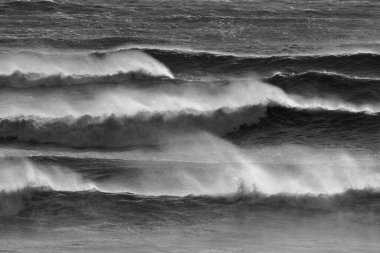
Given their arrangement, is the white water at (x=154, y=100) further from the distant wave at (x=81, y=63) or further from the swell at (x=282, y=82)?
the distant wave at (x=81, y=63)

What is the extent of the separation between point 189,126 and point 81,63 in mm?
5752

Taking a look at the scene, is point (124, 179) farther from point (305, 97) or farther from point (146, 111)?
point (305, 97)

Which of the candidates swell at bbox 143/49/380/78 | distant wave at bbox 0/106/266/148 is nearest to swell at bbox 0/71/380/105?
swell at bbox 143/49/380/78

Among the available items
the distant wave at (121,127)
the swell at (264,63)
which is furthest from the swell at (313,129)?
the swell at (264,63)

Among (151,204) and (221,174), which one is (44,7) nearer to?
(221,174)

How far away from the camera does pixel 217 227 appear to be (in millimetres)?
17125

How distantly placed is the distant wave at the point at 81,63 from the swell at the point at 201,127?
13.0 ft

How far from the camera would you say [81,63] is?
27.9 metres

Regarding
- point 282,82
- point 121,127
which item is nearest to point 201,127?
point 121,127

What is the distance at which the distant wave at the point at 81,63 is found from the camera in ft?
89.9

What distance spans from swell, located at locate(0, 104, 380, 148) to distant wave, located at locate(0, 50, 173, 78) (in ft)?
13.0

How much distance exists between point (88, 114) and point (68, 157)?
317 cm

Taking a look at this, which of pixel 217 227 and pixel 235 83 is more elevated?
pixel 235 83

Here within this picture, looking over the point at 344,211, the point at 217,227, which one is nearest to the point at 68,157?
the point at 217,227
